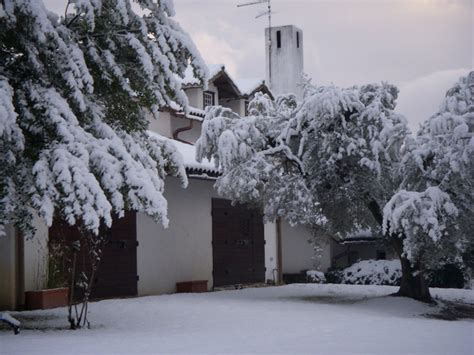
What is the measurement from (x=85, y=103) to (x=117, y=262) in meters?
6.37

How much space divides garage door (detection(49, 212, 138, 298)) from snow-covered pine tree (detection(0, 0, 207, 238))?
4.31 m

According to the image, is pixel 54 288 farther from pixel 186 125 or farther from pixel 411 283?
pixel 186 125

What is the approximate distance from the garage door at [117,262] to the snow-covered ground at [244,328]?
29.6 inches

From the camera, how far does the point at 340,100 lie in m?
15.0

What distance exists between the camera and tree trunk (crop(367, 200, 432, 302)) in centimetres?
1630

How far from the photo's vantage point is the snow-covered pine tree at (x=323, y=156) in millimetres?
15000

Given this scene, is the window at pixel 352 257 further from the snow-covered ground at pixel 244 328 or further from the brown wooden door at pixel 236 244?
the snow-covered ground at pixel 244 328

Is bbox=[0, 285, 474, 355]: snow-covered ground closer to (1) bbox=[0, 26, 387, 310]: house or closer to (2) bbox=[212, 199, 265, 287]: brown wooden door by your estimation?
(1) bbox=[0, 26, 387, 310]: house

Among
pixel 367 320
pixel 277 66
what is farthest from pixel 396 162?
pixel 277 66

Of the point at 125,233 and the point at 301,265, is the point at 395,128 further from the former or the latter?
the point at 301,265

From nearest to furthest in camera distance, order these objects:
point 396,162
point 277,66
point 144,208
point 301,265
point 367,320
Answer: point 144,208, point 367,320, point 396,162, point 301,265, point 277,66

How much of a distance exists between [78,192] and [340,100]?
7596mm

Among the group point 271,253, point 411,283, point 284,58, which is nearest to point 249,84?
point 271,253

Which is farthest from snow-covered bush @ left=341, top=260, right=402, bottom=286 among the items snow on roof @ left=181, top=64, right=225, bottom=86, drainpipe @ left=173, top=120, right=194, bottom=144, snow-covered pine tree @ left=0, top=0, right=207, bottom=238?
snow-covered pine tree @ left=0, top=0, right=207, bottom=238
